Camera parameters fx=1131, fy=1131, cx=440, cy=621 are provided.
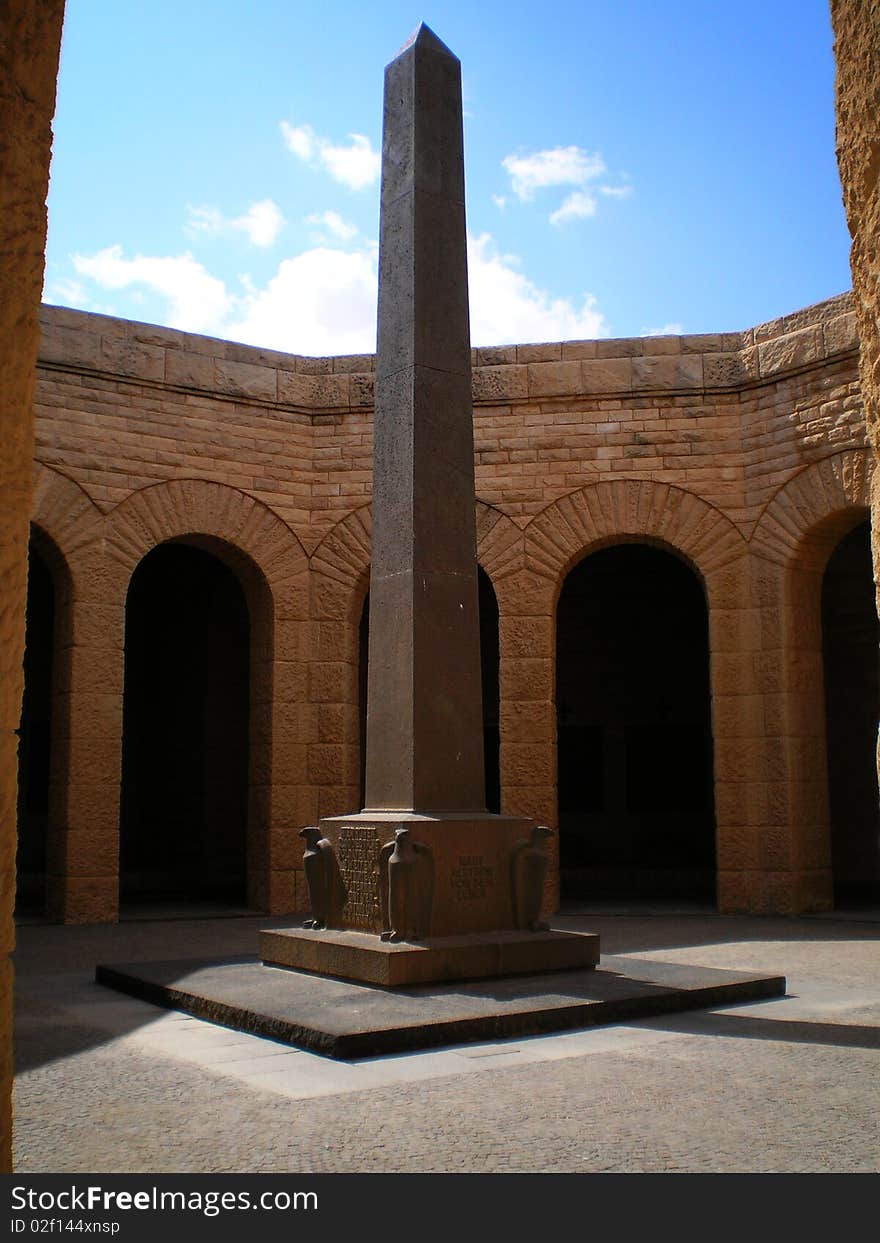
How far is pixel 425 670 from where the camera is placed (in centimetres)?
601

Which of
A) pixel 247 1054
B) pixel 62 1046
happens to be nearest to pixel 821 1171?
pixel 247 1054

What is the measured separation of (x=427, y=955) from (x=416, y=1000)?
0.37 meters

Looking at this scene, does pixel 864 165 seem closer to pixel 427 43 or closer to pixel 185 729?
pixel 427 43

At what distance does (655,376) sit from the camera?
10.4m

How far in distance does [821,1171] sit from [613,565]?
1175 centimetres

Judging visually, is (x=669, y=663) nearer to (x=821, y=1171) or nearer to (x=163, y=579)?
(x=163, y=579)

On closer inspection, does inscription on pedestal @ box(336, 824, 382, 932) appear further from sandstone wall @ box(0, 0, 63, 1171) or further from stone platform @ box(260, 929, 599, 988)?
sandstone wall @ box(0, 0, 63, 1171)

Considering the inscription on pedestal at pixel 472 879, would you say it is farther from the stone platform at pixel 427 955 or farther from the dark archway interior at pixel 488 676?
the dark archway interior at pixel 488 676

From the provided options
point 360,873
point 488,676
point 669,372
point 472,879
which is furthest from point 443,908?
point 488,676

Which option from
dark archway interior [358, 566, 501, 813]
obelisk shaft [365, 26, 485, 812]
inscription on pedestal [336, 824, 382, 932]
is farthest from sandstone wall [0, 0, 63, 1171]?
dark archway interior [358, 566, 501, 813]

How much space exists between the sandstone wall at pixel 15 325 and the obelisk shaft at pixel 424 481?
169 inches

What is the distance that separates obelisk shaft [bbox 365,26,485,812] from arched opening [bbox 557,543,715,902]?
7752mm

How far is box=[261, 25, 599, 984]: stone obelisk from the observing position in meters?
5.66

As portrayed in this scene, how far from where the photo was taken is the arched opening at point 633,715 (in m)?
13.7
